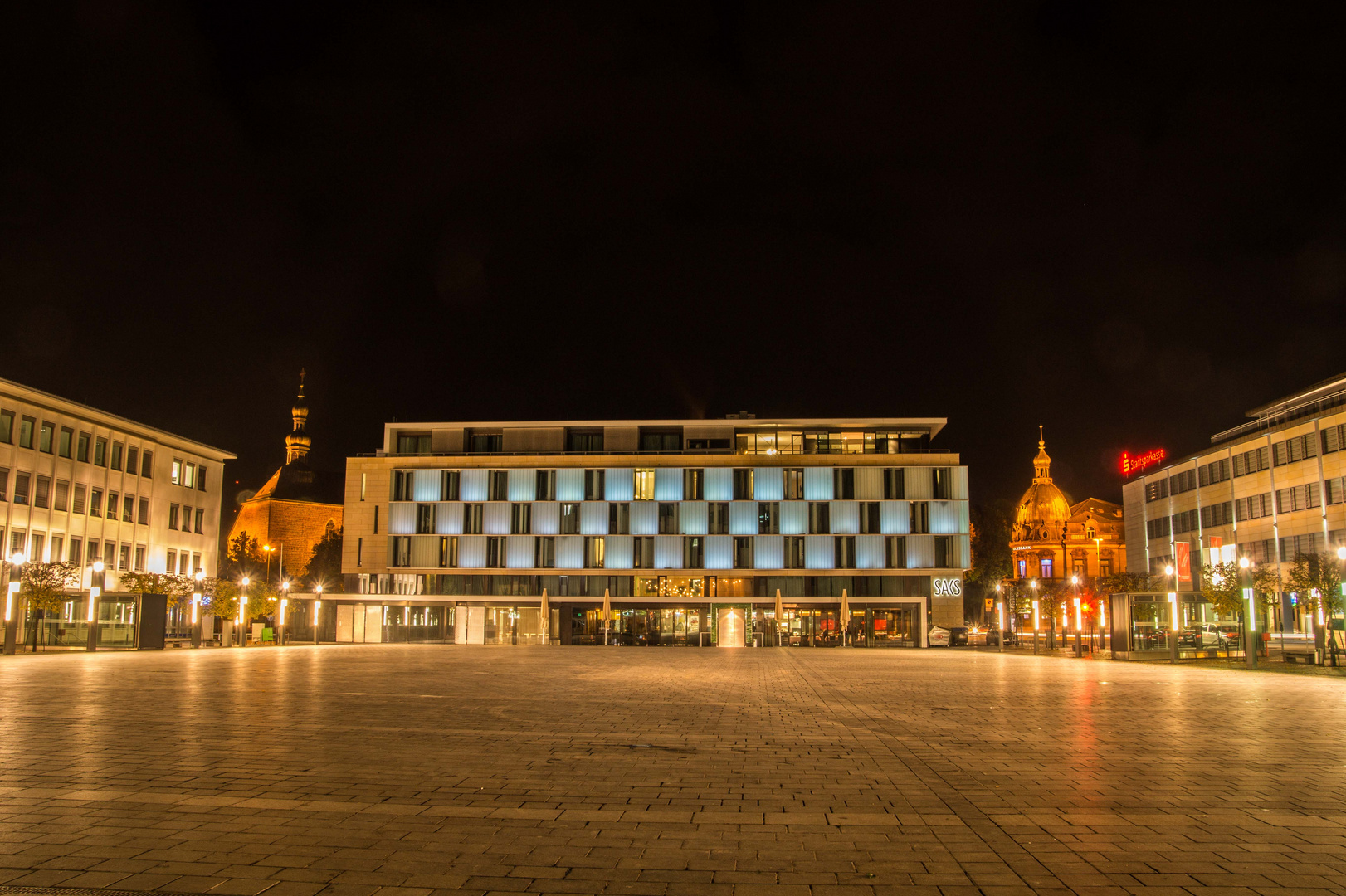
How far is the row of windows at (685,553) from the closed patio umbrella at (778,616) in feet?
11.2

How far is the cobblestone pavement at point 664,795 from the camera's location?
6418 millimetres

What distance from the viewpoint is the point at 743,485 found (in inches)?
2844

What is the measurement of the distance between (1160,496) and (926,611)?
2867cm

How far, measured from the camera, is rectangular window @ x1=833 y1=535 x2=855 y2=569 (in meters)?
70.7

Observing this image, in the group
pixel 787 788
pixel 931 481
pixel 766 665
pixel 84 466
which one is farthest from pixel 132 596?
pixel 931 481

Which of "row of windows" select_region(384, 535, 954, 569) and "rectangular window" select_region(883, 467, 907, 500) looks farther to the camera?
"rectangular window" select_region(883, 467, 907, 500)

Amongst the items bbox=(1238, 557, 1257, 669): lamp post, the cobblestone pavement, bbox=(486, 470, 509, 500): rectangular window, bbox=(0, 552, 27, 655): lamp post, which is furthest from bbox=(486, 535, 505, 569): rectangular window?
the cobblestone pavement

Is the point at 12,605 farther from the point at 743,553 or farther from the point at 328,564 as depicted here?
the point at 328,564

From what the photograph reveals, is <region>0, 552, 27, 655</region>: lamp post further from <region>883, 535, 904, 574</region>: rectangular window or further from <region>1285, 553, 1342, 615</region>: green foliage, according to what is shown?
<region>883, 535, 904, 574</region>: rectangular window

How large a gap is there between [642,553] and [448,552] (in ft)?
47.1

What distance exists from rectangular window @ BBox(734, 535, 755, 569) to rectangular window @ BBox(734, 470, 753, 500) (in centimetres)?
293


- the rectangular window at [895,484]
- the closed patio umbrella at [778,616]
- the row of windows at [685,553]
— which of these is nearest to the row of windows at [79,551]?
the row of windows at [685,553]

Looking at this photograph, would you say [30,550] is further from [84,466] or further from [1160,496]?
[1160,496]

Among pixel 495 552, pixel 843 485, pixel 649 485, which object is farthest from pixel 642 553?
pixel 843 485
